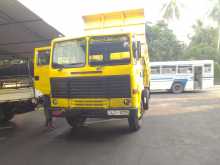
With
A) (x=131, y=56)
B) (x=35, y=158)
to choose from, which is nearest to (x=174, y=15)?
(x=131, y=56)

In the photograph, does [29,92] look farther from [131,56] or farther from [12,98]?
[131,56]

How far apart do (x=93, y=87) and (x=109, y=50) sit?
1006mm

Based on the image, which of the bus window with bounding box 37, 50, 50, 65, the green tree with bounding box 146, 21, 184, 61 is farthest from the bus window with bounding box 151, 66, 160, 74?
the green tree with bounding box 146, 21, 184, 61

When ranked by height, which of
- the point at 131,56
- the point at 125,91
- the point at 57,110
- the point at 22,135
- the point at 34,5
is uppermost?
the point at 34,5

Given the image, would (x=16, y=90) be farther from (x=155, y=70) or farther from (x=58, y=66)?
(x=155, y=70)

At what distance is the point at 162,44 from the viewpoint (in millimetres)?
32688

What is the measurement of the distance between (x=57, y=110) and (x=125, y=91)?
1.85 metres

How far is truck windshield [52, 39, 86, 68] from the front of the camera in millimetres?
6586

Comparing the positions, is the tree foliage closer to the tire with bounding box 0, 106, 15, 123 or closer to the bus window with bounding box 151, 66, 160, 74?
the bus window with bounding box 151, 66, 160, 74

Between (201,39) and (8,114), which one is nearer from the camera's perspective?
(8,114)

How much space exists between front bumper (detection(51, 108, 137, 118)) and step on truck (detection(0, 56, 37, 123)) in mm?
1957

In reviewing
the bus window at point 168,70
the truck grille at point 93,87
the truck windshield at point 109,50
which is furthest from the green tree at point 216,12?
the truck grille at point 93,87

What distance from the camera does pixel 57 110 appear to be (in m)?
6.65

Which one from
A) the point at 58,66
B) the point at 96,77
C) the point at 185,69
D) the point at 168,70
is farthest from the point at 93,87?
the point at 185,69
